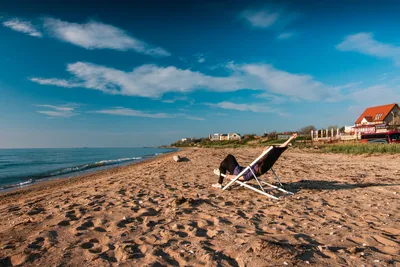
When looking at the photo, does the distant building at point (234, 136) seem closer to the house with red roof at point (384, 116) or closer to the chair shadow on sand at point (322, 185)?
the house with red roof at point (384, 116)

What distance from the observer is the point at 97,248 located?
119 inches

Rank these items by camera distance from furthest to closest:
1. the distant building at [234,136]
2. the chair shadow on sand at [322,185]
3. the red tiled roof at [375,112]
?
the distant building at [234,136] < the red tiled roof at [375,112] < the chair shadow on sand at [322,185]

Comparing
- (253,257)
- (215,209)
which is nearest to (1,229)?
(215,209)

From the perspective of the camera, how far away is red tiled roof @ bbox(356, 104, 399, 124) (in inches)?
1712

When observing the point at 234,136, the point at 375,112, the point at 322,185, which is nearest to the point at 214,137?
the point at 234,136

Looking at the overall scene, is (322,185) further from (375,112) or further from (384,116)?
(375,112)

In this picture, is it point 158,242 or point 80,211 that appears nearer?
point 158,242

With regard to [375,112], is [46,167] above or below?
below

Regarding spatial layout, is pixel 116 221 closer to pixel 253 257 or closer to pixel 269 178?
pixel 253 257

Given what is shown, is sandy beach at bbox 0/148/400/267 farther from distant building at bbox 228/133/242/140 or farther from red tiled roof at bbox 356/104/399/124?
distant building at bbox 228/133/242/140

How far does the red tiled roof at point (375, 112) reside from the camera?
43475 mm

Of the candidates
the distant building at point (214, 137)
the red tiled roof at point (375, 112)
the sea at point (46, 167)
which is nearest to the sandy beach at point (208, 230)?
the sea at point (46, 167)

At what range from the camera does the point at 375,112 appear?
46688 millimetres

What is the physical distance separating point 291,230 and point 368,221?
4.83 ft
